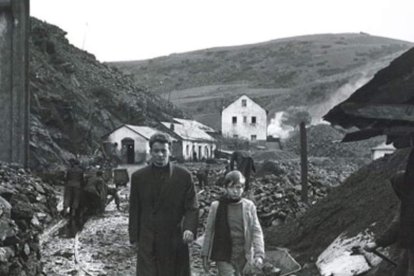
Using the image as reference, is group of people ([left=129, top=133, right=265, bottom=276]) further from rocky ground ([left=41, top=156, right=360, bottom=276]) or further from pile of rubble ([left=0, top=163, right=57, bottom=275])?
rocky ground ([left=41, top=156, right=360, bottom=276])

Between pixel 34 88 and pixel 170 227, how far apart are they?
37734 mm

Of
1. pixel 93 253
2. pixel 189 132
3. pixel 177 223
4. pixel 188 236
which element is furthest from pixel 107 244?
pixel 189 132

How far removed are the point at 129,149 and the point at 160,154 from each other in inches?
2110

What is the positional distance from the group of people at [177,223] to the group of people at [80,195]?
9329 millimetres

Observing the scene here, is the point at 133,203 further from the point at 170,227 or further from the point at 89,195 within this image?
the point at 89,195

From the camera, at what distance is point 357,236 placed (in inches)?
376

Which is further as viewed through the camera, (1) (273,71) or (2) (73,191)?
(1) (273,71)

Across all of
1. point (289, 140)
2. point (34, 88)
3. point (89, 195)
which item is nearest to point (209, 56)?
point (289, 140)

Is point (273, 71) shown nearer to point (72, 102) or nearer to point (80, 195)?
point (72, 102)

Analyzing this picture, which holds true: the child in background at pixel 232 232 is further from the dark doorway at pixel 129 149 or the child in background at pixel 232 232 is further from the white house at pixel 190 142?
the white house at pixel 190 142

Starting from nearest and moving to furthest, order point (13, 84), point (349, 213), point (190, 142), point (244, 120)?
point (349, 213) → point (13, 84) → point (190, 142) → point (244, 120)

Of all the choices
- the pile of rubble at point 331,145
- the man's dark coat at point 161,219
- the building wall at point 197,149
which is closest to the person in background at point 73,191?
the man's dark coat at point 161,219

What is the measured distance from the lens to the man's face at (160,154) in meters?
6.14

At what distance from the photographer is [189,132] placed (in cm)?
6688
